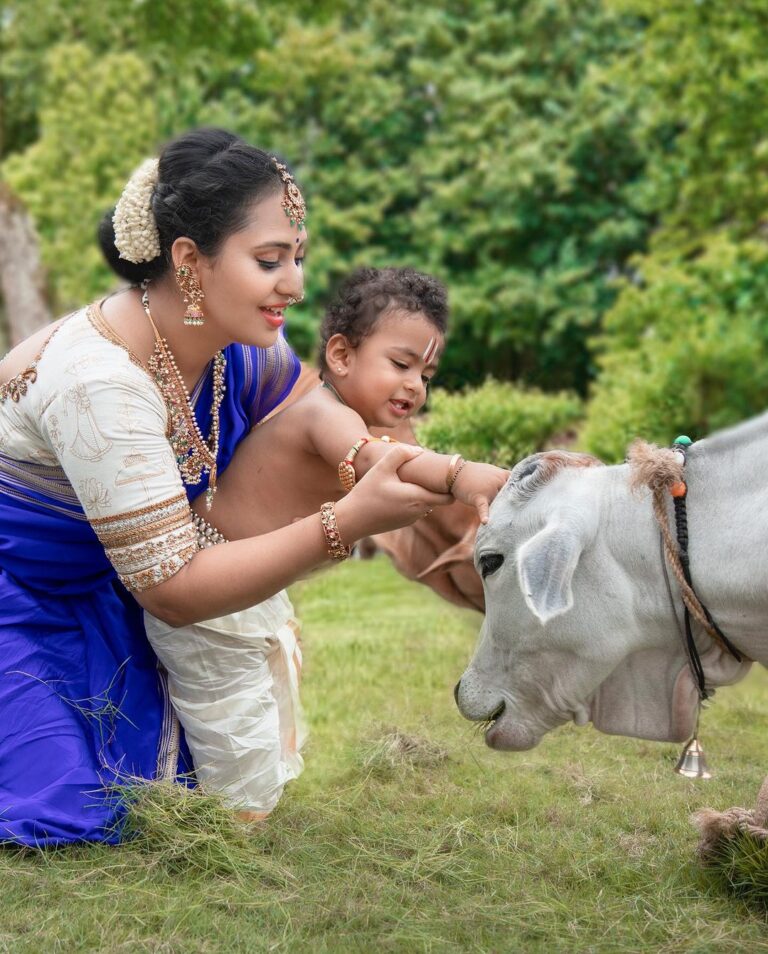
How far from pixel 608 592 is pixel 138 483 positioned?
3.82ft

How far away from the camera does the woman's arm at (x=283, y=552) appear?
114 inches

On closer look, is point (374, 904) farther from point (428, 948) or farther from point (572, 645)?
point (572, 645)

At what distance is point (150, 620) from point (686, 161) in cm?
839

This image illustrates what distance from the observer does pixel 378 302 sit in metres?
3.54

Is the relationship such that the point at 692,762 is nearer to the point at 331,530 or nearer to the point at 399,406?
the point at 331,530

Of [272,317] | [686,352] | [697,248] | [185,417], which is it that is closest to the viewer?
[272,317]

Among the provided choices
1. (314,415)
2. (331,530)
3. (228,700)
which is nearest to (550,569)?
(331,530)

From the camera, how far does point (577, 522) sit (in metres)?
2.70

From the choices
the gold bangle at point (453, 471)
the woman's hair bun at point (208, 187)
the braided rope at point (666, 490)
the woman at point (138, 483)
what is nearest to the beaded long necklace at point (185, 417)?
the woman at point (138, 483)

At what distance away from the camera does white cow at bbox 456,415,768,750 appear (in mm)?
2652

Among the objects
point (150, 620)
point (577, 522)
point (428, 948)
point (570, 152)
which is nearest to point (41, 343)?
point (150, 620)

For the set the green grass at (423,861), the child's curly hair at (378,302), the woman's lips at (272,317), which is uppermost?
the woman's lips at (272,317)

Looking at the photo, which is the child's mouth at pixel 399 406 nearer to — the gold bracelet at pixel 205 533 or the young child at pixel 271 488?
the young child at pixel 271 488

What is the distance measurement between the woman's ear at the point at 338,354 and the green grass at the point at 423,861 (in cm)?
128
